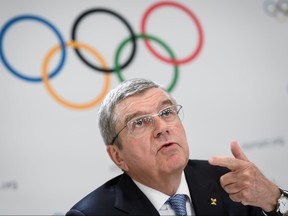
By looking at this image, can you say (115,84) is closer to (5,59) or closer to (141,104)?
(5,59)

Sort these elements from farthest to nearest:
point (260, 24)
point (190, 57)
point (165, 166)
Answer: point (260, 24)
point (190, 57)
point (165, 166)

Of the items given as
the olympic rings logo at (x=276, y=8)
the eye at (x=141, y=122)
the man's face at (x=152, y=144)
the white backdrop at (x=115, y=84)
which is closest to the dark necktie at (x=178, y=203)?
the man's face at (x=152, y=144)

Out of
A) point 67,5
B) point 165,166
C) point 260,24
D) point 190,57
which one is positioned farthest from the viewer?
point 260,24

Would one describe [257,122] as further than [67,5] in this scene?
Yes

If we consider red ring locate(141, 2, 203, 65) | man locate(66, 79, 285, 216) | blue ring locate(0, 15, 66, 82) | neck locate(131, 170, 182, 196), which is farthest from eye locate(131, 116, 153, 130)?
red ring locate(141, 2, 203, 65)

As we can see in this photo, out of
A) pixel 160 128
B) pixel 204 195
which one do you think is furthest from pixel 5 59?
pixel 204 195

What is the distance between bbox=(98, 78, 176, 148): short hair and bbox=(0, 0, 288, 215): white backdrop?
2.43 ft

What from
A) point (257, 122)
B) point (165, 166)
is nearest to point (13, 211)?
point (165, 166)

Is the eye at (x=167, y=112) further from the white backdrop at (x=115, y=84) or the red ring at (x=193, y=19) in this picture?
the red ring at (x=193, y=19)

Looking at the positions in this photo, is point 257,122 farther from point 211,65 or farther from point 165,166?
point 165,166

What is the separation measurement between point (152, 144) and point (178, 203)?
0.31 meters

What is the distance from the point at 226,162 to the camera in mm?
1367

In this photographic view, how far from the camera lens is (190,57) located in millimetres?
2707

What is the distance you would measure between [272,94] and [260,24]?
61 cm
